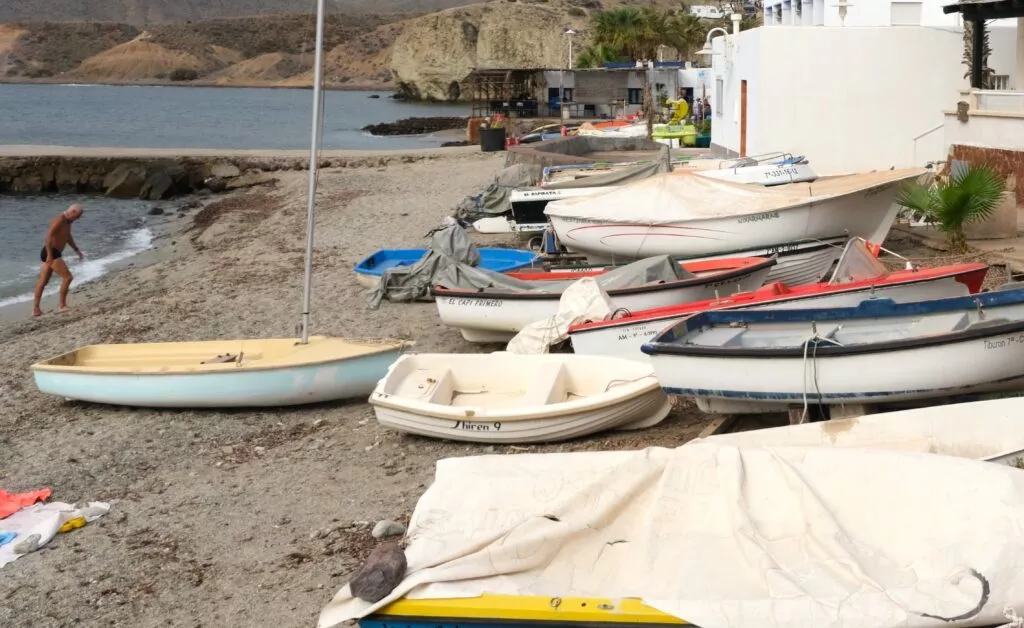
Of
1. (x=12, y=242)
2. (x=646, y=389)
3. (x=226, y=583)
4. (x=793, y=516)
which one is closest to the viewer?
(x=793, y=516)

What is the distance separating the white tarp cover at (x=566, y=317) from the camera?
1225 cm

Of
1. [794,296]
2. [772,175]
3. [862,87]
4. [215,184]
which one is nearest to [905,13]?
[862,87]

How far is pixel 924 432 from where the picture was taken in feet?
26.6

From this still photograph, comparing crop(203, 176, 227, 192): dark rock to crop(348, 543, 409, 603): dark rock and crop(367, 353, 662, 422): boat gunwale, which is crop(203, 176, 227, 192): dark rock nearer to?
crop(367, 353, 662, 422): boat gunwale

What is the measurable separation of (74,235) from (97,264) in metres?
7.22

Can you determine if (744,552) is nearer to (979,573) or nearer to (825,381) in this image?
(979,573)

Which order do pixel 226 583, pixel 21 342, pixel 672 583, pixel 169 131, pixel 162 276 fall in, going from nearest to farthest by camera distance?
pixel 672 583 → pixel 226 583 → pixel 21 342 → pixel 162 276 → pixel 169 131

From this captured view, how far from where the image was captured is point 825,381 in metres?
9.16

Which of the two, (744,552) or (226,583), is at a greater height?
(744,552)

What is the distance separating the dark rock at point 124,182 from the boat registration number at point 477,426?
3716 cm

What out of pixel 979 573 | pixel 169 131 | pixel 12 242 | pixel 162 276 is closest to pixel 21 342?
pixel 162 276

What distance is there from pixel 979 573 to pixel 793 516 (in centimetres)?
107

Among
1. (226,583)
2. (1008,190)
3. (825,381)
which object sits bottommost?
(226,583)

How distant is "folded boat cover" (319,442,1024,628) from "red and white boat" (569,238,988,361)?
14.8 ft
